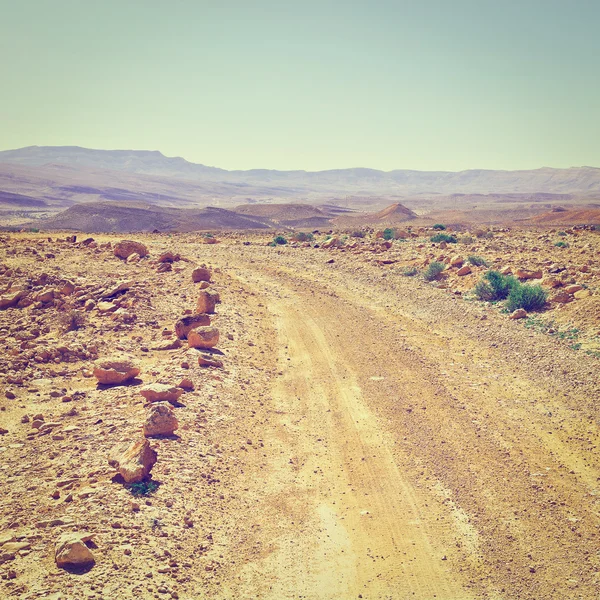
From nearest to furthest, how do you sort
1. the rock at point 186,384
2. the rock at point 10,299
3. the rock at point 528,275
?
the rock at point 186,384, the rock at point 10,299, the rock at point 528,275

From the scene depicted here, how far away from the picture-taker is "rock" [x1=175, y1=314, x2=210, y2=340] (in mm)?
12969

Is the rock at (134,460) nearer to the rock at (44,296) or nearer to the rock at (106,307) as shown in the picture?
the rock at (106,307)

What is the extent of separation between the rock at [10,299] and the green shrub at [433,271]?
48.3 feet

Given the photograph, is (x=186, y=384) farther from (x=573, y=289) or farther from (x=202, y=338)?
(x=573, y=289)

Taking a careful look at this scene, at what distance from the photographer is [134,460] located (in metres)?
7.12

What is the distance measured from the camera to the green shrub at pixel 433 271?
2184 cm

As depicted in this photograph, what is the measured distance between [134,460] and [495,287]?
14.3 meters

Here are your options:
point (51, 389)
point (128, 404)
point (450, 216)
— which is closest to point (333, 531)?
point (128, 404)

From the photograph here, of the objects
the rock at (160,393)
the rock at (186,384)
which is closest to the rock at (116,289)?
the rock at (186,384)

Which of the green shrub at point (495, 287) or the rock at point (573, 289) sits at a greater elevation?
the rock at point (573, 289)

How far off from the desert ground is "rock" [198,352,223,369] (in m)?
0.04

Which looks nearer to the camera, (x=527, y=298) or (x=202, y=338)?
(x=202, y=338)

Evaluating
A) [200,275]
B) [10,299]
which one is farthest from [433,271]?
[10,299]

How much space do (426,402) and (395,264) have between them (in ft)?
50.2
